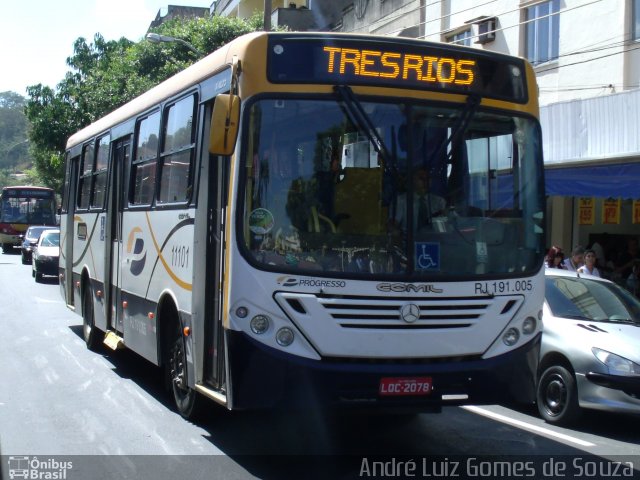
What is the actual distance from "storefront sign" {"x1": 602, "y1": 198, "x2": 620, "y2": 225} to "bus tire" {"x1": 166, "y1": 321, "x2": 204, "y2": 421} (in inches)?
445

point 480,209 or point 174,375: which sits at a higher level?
point 480,209

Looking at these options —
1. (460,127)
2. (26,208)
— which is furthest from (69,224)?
(26,208)

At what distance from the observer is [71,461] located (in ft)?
22.1

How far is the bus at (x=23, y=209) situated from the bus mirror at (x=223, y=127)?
126ft

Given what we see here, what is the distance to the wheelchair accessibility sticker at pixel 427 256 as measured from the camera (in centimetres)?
636

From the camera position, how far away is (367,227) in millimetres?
6348

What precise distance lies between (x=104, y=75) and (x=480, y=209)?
100 ft

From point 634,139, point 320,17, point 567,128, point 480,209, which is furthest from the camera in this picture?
point 320,17

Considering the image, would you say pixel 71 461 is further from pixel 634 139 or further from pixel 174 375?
pixel 634 139

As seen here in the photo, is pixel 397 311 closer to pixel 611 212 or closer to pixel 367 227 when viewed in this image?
pixel 367 227

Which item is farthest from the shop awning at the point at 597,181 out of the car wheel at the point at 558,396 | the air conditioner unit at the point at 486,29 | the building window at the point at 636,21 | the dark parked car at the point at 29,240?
the dark parked car at the point at 29,240

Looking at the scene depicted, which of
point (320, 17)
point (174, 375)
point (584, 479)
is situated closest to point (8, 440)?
point (174, 375)

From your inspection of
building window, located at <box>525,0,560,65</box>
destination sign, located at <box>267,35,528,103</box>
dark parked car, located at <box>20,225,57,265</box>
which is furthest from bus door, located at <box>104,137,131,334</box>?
dark parked car, located at <box>20,225,57,265</box>

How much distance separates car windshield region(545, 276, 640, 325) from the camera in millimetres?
9109
